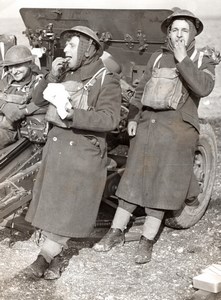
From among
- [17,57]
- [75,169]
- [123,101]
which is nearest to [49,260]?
[75,169]

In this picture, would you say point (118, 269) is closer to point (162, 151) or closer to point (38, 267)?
point (38, 267)

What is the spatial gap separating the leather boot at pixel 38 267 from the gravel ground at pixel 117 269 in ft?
0.19

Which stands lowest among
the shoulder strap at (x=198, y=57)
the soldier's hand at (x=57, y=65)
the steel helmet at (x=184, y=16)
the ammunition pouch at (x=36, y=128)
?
the ammunition pouch at (x=36, y=128)

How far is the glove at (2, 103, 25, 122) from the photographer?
4.78 metres

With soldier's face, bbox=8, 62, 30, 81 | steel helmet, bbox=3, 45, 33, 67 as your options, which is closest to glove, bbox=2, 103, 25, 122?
soldier's face, bbox=8, 62, 30, 81

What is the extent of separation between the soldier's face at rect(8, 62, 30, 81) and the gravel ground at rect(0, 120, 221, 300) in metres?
1.34

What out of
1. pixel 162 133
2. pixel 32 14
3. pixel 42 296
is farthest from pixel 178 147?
pixel 32 14

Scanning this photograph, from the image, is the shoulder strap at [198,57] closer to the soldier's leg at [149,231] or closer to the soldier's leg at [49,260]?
the soldier's leg at [149,231]

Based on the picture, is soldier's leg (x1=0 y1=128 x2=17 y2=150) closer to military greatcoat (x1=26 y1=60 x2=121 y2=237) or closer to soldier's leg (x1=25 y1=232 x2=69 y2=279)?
military greatcoat (x1=26 y1=60 x2=121 y2=237)

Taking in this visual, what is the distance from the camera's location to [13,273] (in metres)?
4.17

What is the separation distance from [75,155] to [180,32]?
1232mm

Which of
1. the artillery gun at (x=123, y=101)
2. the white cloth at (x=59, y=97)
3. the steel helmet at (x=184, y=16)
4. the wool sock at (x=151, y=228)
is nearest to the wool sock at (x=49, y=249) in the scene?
the artillery gun at (x=123, y=101)

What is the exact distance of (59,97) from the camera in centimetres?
374

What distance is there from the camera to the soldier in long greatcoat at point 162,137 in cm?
435
